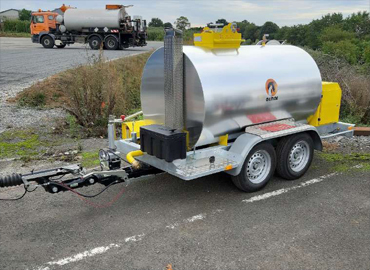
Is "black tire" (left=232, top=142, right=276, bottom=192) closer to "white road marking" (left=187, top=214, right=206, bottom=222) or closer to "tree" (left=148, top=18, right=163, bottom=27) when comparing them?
"white road marking" (left=187, top=214, right=206, bottom=222)

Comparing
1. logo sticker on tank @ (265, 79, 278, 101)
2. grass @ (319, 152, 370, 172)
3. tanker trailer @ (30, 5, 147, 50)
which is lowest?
grass @ (319, 152, 370, 172)

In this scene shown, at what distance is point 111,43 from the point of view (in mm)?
27500

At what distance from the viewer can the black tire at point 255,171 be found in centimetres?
560

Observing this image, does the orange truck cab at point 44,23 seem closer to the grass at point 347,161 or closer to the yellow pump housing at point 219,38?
the yellow pump housing at point 219,38

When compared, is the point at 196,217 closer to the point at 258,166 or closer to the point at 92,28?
the point at 258,166

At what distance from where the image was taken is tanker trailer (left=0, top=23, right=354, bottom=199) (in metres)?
4.98

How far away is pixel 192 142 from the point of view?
546 cm

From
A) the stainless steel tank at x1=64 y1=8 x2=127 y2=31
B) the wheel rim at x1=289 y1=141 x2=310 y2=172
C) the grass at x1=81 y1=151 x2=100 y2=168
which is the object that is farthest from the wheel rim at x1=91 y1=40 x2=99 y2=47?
the wheel rim at x1=289 y1=141 x2=310 y2=172

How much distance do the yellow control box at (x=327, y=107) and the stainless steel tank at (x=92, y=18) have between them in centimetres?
2215

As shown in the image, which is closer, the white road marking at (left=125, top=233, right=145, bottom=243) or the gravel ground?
the white road marking at (left=125, top=233, right=145, bottom=243)

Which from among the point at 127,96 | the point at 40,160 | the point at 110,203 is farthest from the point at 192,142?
the point at 127,96

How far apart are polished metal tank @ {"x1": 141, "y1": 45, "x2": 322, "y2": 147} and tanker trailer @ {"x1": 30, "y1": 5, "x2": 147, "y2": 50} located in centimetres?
2229

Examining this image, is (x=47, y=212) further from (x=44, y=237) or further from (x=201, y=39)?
(x=201, y=39)

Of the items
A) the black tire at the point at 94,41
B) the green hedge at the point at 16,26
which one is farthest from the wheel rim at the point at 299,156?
the green hedge at the point at 16,26
